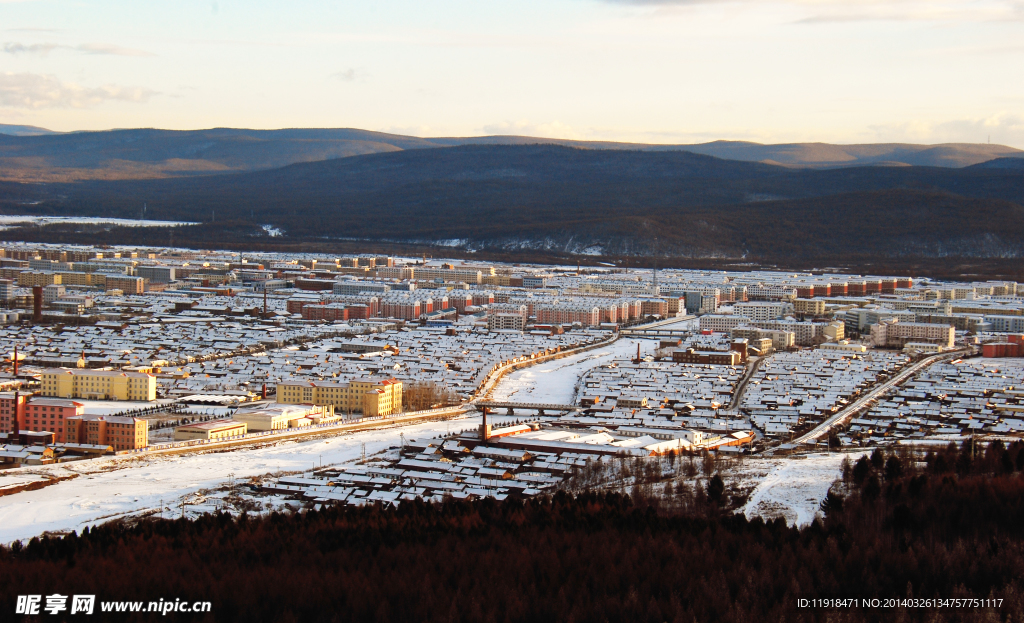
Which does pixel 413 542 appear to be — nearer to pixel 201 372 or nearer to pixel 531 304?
pixel 201 372

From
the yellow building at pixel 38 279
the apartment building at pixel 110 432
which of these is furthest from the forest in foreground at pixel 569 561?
the yellow building at pixel 38 279

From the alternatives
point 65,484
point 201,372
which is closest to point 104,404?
point 201,372

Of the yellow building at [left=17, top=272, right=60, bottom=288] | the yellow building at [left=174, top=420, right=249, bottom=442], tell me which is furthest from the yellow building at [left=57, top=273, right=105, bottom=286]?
the yellow building at [left=174, top=420, right=249, bottom=442]

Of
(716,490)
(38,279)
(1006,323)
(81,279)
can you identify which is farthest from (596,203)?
(716,490)

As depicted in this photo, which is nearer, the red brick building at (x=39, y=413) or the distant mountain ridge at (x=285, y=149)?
the red brick building at (x=39, y=413)

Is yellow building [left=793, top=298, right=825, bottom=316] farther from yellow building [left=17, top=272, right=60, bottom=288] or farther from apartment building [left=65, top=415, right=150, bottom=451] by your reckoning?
apartment building [left=65, top=415, right=150, bottom=451]

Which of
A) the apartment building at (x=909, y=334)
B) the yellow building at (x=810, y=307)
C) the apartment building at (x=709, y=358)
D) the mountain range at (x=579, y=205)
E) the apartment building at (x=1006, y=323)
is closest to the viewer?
the apartment building at (x=709, y=358)

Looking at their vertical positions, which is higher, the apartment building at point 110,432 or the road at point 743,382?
the road at point 743,382

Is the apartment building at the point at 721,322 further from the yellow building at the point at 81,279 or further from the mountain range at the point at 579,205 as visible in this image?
the mountain range at the point at 579,205
